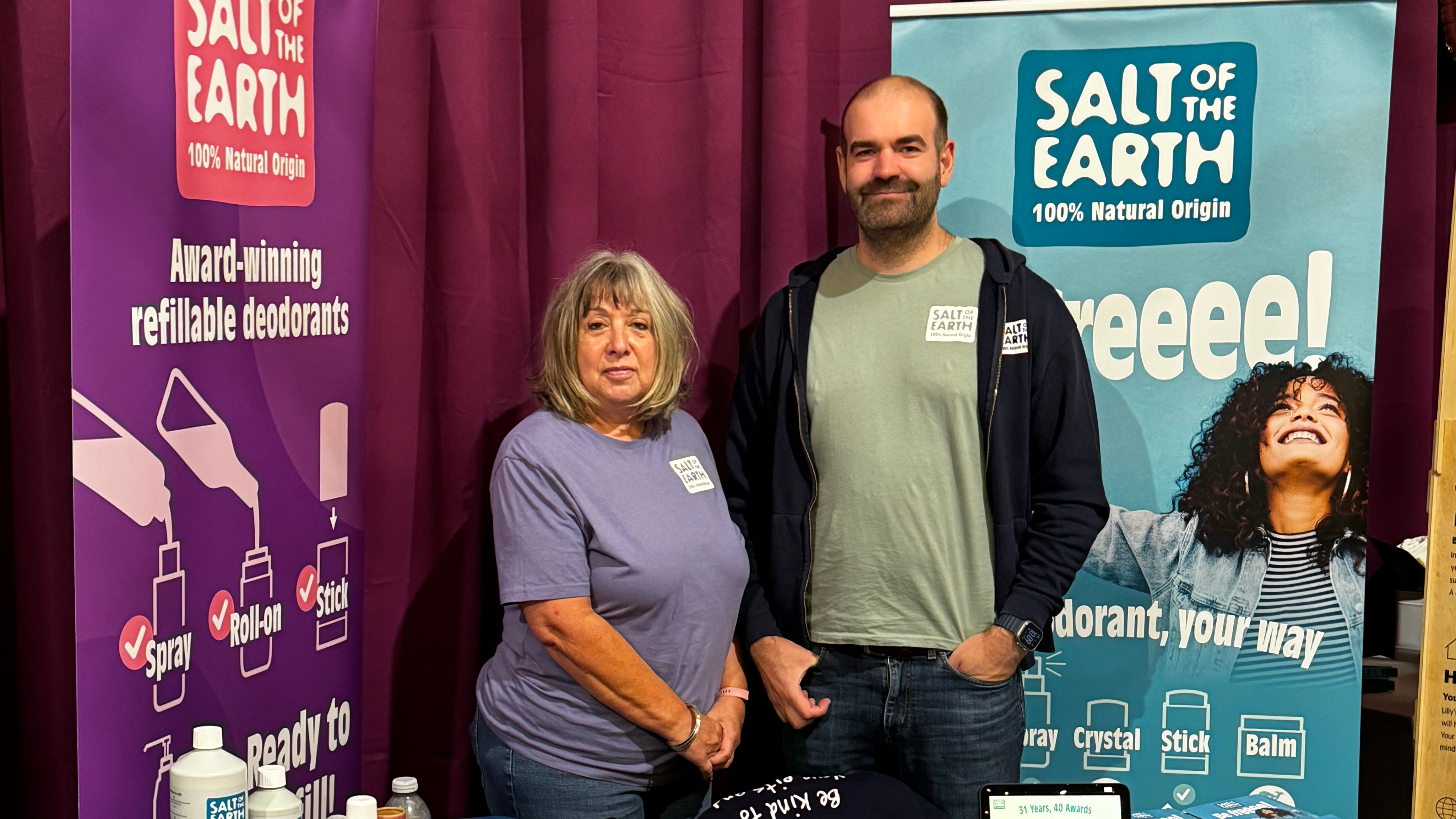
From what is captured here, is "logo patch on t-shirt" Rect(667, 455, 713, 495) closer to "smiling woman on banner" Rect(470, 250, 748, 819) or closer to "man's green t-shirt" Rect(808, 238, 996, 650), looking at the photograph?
"smiling woman on banner" Rect(470, 250, 748, 819)

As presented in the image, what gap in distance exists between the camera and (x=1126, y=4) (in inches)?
91.7

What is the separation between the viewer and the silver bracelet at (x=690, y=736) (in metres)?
1.93

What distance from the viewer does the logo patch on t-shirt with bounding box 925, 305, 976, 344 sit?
2109 mm

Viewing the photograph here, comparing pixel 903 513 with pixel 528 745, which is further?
pixel 903 513

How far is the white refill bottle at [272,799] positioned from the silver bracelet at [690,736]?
2.02 feet

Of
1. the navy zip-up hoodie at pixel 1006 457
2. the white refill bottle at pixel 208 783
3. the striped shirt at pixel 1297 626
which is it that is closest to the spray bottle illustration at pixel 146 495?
the white refill bottle at pixel 208 783

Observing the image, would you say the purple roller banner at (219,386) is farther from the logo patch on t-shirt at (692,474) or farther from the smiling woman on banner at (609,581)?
the logo patch on t-shirt at (692,474)

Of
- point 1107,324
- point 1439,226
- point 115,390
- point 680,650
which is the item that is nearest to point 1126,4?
point 1107,324

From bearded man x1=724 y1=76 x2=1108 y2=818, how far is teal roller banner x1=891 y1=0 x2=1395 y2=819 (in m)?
0.28

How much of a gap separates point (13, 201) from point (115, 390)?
2.33ft

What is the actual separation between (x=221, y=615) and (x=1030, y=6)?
6.10 ft

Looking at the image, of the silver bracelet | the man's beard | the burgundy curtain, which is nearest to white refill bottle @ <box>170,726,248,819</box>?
the silver bracelet

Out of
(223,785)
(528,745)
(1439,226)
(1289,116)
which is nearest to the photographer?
(223,785)

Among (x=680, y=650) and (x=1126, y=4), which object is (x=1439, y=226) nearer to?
(x=1126, y=4)
